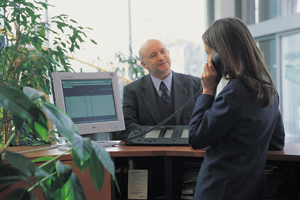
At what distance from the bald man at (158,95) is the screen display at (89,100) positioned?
32cm

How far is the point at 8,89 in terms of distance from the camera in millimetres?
588

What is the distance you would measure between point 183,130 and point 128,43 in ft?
13.8

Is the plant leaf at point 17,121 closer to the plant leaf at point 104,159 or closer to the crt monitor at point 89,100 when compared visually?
the plant leaf at point 104,159

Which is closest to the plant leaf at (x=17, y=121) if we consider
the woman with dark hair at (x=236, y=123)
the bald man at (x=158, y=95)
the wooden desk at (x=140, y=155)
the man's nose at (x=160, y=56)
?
the woman with dark hair at (x=236, y=123)

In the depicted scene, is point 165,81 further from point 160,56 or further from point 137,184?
point 137,184

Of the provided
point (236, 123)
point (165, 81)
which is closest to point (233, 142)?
point (236, 123)

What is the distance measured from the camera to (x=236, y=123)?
3.92 ft

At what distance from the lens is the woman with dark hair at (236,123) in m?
1.17

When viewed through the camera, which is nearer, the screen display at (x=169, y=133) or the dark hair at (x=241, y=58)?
the dark hair at (x=241, y=58)

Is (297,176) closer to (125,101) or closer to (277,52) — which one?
(125,101)

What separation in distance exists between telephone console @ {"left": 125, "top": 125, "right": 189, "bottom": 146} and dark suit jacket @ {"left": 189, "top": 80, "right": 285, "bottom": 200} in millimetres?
478

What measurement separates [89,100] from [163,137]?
55 cm

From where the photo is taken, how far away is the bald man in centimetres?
238

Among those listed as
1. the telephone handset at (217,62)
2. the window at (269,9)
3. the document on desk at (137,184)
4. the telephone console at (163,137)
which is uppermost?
the window at (269,9)
